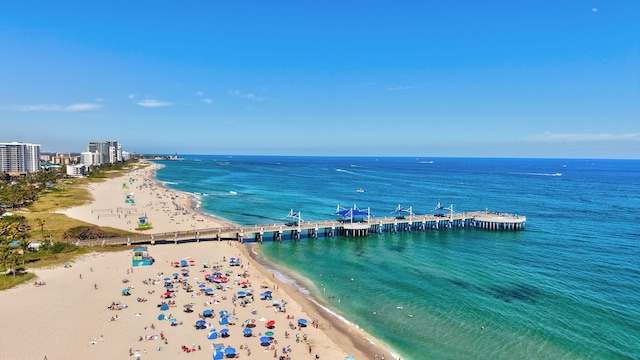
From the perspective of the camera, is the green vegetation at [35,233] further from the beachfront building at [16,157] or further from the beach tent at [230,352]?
the beachfront building at [16,157]

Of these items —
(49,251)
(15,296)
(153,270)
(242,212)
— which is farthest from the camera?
(242,212)

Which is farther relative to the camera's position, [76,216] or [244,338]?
[76,216]

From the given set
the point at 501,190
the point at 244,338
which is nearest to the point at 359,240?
the point at 244,338

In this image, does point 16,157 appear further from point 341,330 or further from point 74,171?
point 341,330

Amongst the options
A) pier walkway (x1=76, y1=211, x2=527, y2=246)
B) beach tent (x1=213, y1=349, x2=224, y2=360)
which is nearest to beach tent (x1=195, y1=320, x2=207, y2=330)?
beach tent (x1=213, y1=349, x2=224, y2=360)

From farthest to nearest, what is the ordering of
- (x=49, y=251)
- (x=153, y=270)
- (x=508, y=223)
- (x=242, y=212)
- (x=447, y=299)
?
1. (x=242, y=212)
2. (x=508, y=223)
3. (x=49, y=251)
4. (x=153, y=270)
5. (x=447, y=299)

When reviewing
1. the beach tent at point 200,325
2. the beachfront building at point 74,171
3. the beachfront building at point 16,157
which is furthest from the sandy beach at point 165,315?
the beachfront building at point 16,157

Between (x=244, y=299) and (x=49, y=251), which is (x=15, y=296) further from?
(x=244, y=299)
